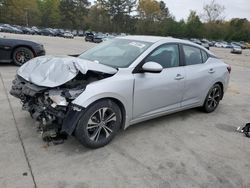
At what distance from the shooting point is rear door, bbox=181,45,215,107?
16.0 ft

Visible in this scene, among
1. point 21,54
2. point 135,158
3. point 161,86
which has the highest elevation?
point 161,86

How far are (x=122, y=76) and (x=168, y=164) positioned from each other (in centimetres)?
132

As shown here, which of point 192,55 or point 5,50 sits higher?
point 192,55

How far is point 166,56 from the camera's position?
4559 mm

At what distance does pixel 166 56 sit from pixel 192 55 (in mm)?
818

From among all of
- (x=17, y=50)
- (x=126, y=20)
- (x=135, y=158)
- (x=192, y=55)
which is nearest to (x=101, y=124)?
(x=135, y=158)

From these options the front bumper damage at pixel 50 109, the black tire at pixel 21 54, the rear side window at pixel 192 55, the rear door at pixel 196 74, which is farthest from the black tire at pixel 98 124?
the black tire at pixel 21 54

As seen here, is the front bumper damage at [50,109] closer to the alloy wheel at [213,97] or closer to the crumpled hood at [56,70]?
the crumpled hood at [56,70]

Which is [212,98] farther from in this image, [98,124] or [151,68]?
[98,124]

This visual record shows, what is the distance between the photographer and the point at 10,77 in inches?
303

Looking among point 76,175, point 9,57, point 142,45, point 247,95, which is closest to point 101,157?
point 76,175

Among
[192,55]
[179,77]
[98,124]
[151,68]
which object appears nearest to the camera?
[98,124]

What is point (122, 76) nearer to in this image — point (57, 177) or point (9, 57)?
point (57, 177)

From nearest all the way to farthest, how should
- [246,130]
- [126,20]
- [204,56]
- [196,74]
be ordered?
[246,130], [196,74], [204,56], [126,20]
